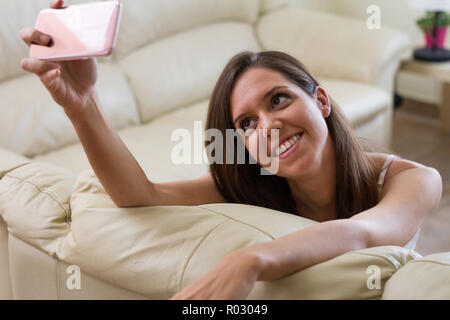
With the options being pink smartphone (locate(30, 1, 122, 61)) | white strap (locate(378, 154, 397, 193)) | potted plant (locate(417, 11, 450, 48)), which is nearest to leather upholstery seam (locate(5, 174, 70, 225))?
pink smartphone (locate(30, 1, 122, 61))

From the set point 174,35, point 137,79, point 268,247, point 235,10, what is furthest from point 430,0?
point 268,247

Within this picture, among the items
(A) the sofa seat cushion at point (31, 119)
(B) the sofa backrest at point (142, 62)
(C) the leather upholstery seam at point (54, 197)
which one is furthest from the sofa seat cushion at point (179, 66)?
(C) the leather upholstery seam at point (54, 197)

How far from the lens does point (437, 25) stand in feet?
10.7

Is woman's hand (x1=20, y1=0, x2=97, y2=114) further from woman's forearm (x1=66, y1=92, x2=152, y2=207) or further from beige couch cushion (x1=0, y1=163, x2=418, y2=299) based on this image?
beige couch cushion (x1=0, y1=163, x2=418, y2=299)

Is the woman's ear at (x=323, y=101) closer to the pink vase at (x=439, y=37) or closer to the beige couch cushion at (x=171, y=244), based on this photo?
the beige couch cushion at (x=171, y=244)

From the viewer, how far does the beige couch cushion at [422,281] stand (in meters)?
0.72

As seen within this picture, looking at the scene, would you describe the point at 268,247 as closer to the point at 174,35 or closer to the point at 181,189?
the point at 181,189

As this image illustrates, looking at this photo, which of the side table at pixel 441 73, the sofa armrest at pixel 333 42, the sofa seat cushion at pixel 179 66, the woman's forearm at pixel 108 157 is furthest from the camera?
the side table at pixel 441 73

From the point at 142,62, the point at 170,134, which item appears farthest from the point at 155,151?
the point at 142,62

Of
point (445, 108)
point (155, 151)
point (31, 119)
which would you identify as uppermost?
point (31, 119)

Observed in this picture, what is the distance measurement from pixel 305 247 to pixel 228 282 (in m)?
0.13

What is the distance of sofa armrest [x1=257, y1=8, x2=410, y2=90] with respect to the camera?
2.94 metres

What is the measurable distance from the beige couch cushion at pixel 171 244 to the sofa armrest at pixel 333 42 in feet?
6.57

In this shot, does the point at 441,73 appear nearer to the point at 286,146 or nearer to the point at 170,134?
the point at 170,134
